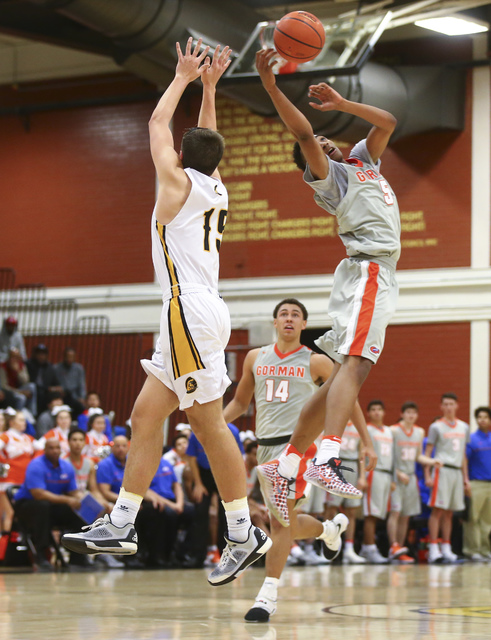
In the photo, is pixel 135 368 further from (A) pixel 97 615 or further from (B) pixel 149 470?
(B) pixel 149 470

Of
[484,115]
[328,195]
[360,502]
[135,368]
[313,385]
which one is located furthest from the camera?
[135,368]

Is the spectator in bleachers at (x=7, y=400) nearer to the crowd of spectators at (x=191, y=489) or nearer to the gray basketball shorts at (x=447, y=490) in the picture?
the crowd of spectators at (x=191, y=489)

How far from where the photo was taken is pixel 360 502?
46.4ft

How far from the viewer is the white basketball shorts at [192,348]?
532 centimetres

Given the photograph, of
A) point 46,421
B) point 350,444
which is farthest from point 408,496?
point 46,421

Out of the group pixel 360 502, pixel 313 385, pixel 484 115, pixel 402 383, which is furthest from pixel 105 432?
pixel 484 115

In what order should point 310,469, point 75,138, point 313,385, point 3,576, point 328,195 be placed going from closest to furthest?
point 310,469
point 328,195
point 313,385
point 3,576
point 75,138

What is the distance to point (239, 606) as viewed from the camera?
7734 mm

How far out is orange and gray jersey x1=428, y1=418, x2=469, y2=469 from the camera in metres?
14.5

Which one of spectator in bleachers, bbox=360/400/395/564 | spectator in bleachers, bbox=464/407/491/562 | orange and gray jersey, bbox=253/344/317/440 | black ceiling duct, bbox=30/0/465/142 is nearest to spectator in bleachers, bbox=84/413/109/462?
spectator in bleachers, bbox=360/400/395/564

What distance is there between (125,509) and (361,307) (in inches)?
73.0

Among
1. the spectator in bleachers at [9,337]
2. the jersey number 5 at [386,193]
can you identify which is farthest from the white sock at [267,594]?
the spectator in bleachers at [9,337]

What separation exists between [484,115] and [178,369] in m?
13.2

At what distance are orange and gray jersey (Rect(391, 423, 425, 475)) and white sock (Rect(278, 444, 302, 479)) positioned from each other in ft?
26.7
